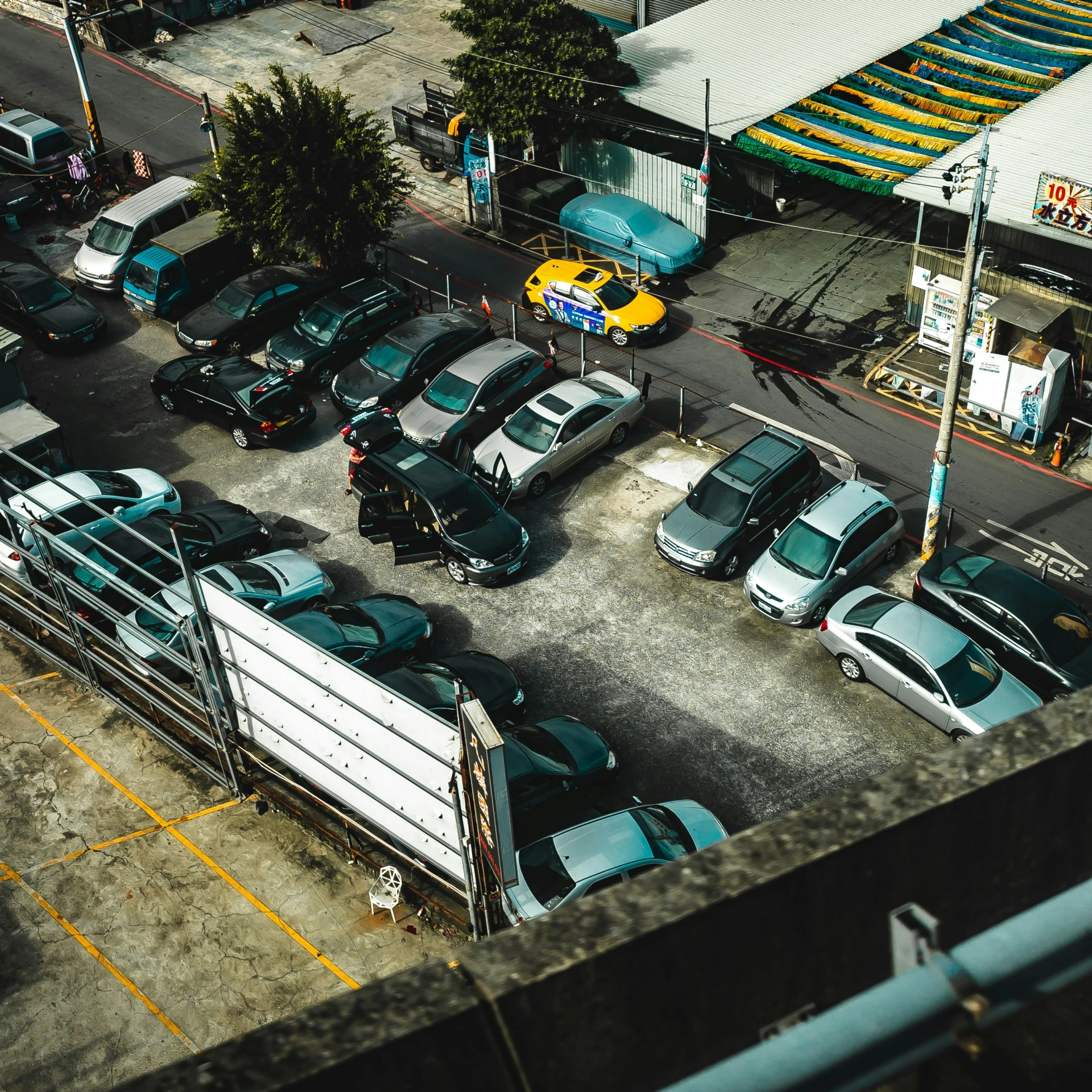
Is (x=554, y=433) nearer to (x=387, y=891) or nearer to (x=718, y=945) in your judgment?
(x=387, y=891)

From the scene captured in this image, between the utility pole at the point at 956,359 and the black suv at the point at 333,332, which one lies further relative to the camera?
the black suv at the point at 333,332

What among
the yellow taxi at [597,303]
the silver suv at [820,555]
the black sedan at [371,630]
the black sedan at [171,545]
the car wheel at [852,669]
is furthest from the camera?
the yellow taxi at [597,303]

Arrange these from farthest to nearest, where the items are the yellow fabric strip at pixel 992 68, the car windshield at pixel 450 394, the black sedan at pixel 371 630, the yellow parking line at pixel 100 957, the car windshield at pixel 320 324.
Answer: the yellow fabric strip at pixel 992 68
the car windshield at pixel 320 324
the car windshield at pixel 450 394
the black sedan at pixel 371 630
the yellow parking line at pixel 100 957

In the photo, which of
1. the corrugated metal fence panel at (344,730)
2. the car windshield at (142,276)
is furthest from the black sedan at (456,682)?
the car windshield at (142,276)

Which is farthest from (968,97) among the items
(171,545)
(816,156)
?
(171,545)

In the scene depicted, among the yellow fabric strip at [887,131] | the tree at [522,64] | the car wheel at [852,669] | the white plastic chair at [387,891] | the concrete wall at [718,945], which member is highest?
the concrete wall at [718,945]

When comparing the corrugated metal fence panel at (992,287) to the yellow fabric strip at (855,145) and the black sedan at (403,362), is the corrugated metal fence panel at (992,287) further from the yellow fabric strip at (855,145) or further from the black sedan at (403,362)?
the black sedan at (403,362)

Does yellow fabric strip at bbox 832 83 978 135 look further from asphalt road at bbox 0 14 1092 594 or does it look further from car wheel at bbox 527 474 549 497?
car wheel at bbox 527 474 549 497

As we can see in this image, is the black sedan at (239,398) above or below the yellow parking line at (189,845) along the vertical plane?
below
